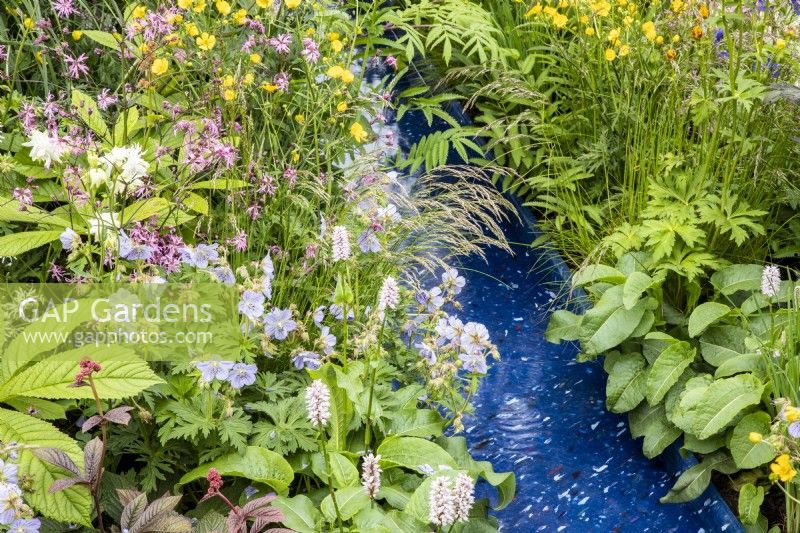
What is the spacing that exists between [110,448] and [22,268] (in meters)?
0.85

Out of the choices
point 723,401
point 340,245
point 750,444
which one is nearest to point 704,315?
point 723,401

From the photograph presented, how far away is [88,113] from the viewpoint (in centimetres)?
Result: 305

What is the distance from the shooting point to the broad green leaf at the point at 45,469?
2.28m

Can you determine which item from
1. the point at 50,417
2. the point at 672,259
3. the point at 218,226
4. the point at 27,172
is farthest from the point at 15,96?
the point at 672,259

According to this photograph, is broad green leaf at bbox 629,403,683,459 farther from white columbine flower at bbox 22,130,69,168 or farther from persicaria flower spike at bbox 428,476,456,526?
white columbine flower at bbox 22,130,69,168

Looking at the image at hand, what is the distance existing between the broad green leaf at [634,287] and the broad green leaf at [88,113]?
73.2 inches

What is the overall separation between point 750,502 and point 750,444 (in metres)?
0.18

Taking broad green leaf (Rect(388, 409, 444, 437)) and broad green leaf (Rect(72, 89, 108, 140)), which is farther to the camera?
broad green leaf (Rect(72, 89, 108, 140))

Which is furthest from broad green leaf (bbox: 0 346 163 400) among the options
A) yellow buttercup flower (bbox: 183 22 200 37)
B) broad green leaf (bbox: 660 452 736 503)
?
broad green leaf (bbox: 660 452 736 503)

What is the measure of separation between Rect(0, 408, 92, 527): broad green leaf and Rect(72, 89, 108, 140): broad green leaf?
1028 mm

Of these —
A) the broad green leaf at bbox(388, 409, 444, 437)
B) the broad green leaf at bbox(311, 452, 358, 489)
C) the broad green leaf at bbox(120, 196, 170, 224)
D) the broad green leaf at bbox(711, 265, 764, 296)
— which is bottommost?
the broad green leaf at bbox(388, 409, 444, 437)

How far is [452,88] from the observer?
199 inches

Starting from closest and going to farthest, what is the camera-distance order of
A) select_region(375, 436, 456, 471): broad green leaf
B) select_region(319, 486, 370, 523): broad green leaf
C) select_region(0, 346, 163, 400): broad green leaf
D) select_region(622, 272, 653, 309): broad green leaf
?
select_region(0, 346, 163, 400): broad green leaf
select_region(319, 486, 370, 523): broad green leaf
select_region(375, 436, 456, 471): broad green leaf
select_region(622, 272, 653, 309): broad green leaf

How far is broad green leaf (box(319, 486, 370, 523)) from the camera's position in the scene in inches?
98.6
